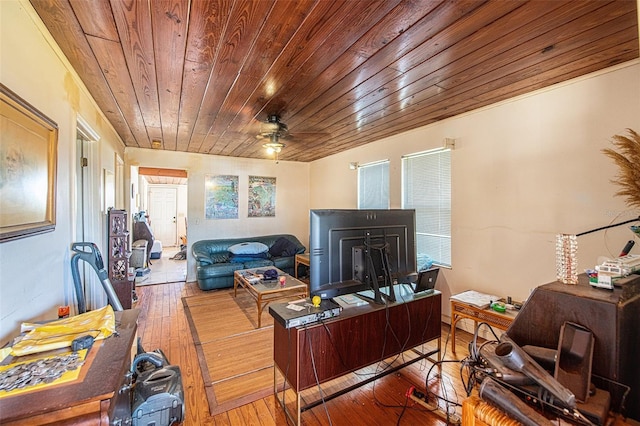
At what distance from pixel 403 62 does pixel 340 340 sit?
78.9 inches

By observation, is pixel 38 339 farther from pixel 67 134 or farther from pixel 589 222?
pixel 589 222

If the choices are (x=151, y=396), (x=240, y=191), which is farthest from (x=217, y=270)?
(x=151, y=396)

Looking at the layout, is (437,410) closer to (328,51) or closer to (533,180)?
(533,180)

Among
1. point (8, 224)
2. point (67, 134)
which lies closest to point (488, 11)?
point (8, 224)

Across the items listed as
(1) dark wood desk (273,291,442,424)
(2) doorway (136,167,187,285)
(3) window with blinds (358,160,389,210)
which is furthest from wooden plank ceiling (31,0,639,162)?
(2) doorway (136,167,187,285)

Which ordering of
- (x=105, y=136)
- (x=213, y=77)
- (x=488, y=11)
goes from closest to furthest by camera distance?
(x=488, y=11), (x=213, y=77), (x=105, y=136)

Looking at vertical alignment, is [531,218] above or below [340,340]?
above

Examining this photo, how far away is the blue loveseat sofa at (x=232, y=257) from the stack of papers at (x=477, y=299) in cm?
339

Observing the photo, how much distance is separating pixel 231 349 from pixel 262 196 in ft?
12.1

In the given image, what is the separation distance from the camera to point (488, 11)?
140 cm

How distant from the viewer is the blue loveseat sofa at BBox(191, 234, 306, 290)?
471 cm

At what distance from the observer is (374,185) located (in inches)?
173

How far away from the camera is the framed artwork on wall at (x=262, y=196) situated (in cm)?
591

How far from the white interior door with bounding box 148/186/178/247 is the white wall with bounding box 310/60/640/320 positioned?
9511 millimetres
